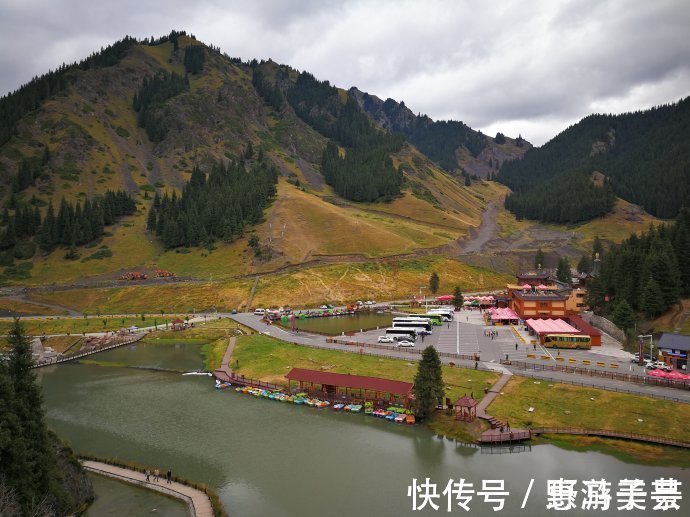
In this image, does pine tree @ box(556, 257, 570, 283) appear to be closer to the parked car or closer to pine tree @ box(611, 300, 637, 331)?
pine tree @ box(611, 300, 637, 331)

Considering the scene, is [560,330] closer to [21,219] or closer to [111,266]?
[111,266]

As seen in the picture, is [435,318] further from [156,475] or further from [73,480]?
[73,480]

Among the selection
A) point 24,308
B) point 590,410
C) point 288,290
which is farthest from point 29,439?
point 24,308

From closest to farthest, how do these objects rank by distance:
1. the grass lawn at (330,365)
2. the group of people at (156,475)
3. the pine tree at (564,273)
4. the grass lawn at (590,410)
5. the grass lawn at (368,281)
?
the group of people at (156,475) < the grass lawn at (590,410) < the grass lawn at (330,365) < the grass lawn at (368,281) < the pine tree at (564,273)

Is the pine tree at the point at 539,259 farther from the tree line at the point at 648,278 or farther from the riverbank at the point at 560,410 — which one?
the riverbank at the point at 560,410

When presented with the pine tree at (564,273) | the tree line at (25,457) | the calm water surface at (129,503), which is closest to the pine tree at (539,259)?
the pine tree at (564,273)

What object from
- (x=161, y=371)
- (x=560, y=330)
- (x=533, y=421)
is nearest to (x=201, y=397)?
(x=161, y=371)
